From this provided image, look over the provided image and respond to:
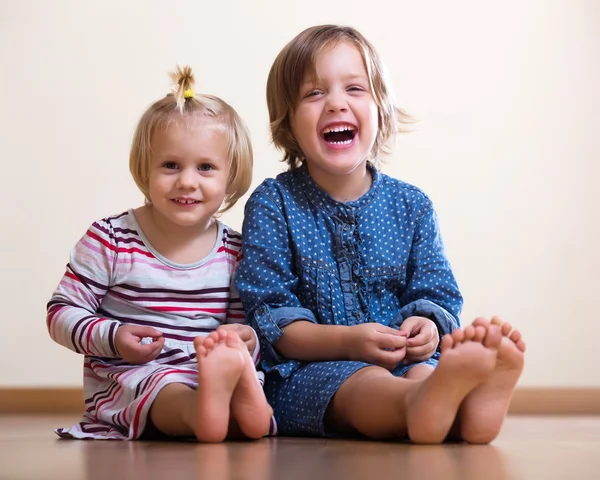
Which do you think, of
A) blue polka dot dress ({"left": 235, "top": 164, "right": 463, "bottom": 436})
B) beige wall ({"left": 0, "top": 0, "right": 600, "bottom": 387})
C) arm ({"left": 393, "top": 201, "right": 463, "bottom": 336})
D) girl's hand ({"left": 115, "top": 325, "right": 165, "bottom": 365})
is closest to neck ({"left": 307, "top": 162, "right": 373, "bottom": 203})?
blue polka dot dress ({"left": 235, "top": 164, "right": 463, "bottom": 436})

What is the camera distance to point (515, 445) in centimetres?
137

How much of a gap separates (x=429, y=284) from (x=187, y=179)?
0.46m

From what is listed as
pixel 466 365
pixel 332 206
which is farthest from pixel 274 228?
pixel 466 365

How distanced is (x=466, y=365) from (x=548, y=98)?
69.6 inches

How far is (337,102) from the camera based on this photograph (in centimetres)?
162

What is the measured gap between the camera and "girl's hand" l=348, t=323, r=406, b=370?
1462 mm

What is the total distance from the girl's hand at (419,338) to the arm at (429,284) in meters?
0.04

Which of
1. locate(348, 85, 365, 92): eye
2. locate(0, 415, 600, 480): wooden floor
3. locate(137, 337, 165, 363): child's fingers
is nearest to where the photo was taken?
locate(0, 415, 600, 480): wooden floor

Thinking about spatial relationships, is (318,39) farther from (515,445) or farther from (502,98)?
(502,98)

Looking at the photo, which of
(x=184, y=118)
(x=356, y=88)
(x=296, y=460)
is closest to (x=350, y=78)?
(x=356, y=88)

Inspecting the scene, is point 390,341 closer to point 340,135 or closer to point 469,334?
point 469,334

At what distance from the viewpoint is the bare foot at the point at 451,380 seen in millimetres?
1206

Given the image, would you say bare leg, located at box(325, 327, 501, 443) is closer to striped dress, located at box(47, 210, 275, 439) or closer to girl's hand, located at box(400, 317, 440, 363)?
girl's hand, located at box(400, 317, 440, 363)

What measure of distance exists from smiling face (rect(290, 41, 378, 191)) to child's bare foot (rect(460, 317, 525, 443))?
0.51m
